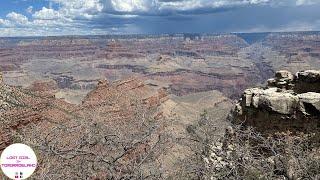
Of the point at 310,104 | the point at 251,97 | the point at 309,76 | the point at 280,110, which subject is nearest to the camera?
the point at 310,104

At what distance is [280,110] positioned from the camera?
53.0ft

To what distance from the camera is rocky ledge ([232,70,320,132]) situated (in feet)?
51.0

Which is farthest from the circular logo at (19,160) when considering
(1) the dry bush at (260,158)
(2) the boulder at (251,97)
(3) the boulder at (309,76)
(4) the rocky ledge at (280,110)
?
(3) the boulder at (309,76)

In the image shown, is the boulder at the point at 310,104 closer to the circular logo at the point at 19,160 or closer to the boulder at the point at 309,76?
the boulder at the point at 309,76

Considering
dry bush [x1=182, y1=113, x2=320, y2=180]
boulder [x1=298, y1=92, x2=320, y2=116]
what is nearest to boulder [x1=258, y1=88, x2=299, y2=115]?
boulder [x1=298, y1=92, x2=320, y2=116]

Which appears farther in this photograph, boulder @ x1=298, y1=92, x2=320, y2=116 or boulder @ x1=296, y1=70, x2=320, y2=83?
boulder @ x1=296, y1=70, x2=320, y2=83

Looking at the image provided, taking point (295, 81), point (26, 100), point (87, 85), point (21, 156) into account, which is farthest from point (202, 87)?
point (21, 156)

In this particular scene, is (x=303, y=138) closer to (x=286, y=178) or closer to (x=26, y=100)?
(x=286, y=178)

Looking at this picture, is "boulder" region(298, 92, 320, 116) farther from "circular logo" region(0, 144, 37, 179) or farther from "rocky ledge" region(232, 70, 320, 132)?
"circular logo" region(0, 144, 37, 179)

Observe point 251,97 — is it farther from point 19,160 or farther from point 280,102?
point 19,160

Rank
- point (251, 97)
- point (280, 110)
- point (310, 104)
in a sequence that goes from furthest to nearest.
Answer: point (251, 97)
point (280, 110)
point (310, 104)

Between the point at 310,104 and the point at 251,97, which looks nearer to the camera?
the point at 310,104

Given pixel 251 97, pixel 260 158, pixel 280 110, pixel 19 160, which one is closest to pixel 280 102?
pixel 280 110

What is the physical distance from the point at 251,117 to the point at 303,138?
9.25 ft
